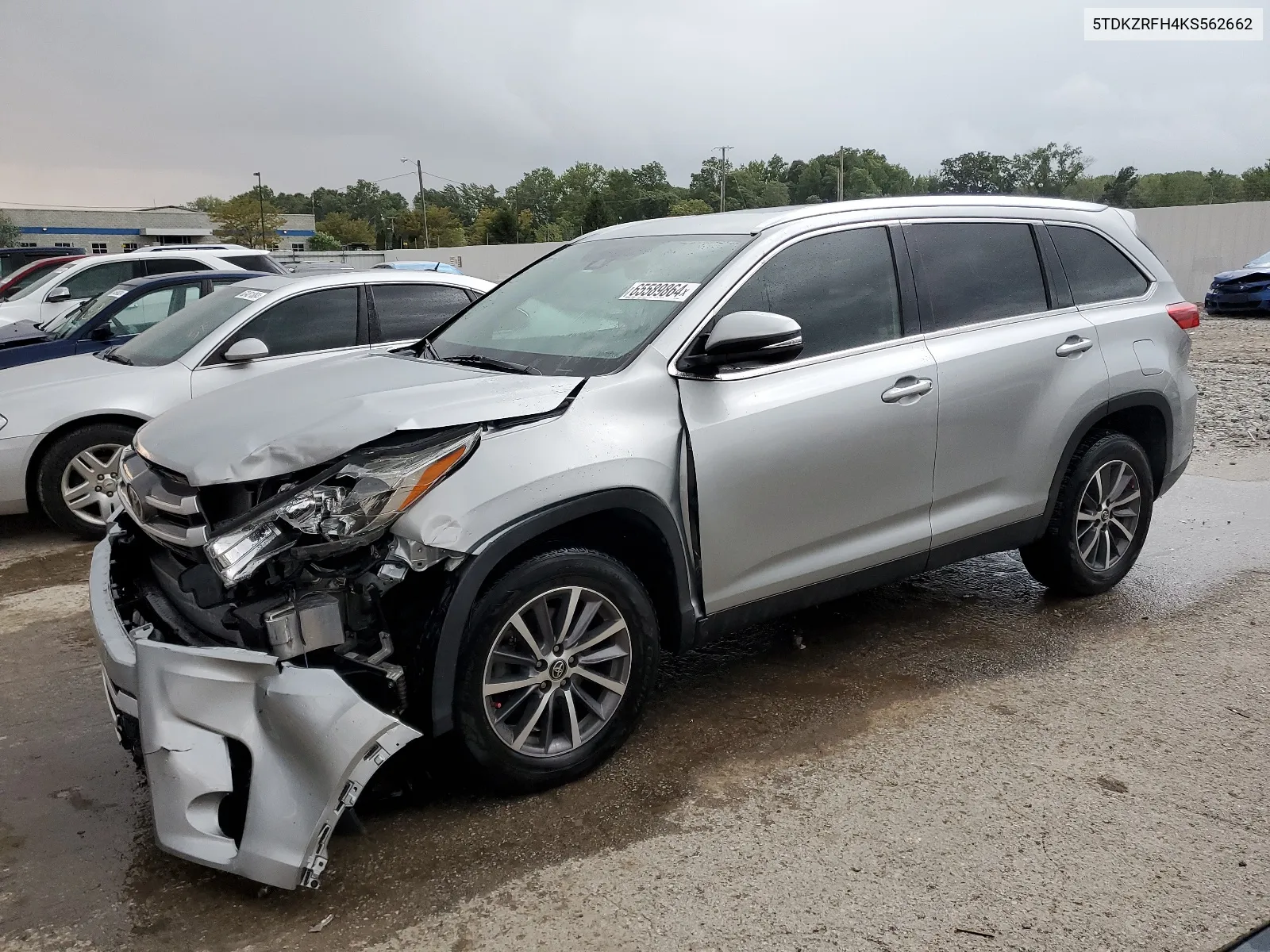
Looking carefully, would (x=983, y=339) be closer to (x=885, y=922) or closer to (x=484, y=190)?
(x=885, y=922)

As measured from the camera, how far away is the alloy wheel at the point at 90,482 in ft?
20.8

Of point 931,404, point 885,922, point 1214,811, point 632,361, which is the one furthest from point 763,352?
point 1214,811

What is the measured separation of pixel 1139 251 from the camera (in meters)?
5.04

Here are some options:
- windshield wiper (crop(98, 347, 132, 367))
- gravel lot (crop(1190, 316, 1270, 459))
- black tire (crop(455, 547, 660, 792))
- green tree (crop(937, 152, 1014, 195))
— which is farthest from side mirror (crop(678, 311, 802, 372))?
green tree (crop(937, 152, 1014, 195))

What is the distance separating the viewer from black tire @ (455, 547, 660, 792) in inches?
117

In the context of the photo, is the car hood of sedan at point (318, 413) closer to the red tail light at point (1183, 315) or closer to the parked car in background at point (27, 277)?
the red tail light at point (1183, 315)

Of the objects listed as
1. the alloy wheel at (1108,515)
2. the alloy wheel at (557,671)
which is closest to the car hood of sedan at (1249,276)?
the alloy wheel at (1108,515)

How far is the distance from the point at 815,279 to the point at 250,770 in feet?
8.59

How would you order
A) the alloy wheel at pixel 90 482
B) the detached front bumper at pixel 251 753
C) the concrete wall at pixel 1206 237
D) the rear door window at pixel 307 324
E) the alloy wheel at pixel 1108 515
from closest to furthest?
the detached front bumper at pixel 251 753 → the alloy wheel at pixel 1108 515 → the alloy wheel at pixel 90 482 → the rear door window at pixel 307 324 → the concrete wall at pixel 1206 237

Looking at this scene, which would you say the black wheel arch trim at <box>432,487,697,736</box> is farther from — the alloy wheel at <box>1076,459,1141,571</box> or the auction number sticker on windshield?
the alloy wheel at <box>1076,459,1141,571</box>

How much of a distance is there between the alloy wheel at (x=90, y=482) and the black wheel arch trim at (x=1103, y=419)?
5.39 m

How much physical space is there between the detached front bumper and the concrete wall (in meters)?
30.0

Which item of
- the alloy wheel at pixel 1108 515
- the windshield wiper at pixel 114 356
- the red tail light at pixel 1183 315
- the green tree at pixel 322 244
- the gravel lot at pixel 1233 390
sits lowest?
the gravel lot at pixel 1233 390

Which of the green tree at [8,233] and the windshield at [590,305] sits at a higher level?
the green tree at [8,233]
